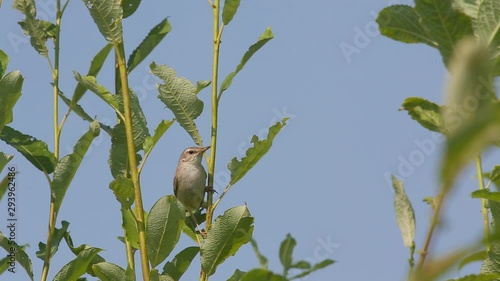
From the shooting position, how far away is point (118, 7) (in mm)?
3061

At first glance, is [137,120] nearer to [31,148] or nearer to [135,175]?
[135,175]

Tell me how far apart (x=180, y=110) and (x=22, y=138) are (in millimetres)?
970

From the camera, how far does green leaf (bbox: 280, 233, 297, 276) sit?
1.06 metres

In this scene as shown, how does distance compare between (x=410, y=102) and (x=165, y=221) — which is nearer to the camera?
(x=410, y=102)

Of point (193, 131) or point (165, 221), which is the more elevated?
point (193, 131)

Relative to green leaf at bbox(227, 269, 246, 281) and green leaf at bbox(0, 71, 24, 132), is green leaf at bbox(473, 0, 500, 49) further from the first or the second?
green leaf at bbox(0, 71, 24, 132)

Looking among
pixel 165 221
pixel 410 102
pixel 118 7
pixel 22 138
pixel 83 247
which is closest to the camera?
pixel 410 102

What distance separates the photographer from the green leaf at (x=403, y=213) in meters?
1.33

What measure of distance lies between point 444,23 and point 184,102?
1898 millimetres

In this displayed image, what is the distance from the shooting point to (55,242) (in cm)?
346

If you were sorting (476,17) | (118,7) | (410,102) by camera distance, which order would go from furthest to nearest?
(118,7), (410,102), (476,17)

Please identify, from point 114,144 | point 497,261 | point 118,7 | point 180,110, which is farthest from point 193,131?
point 497,261

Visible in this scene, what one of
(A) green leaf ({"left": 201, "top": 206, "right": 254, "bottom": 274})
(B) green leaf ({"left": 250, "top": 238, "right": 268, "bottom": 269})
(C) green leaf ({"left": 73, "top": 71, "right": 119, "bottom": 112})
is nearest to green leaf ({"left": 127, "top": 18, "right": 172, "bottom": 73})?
(C) green leaf ({"left": 73, "top": 71, "right": 119, "bottom": 112})

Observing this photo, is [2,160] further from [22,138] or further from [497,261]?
[497,261]
